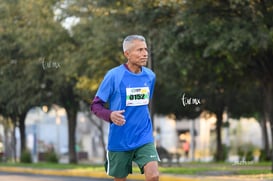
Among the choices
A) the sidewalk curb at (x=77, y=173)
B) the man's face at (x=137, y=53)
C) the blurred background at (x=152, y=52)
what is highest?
the blurred background at (x=152, y=52)

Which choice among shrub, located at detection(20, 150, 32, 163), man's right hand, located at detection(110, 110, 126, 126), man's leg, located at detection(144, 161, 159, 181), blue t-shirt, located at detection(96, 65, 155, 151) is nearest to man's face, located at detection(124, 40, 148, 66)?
blue t-shirt, located at detection(96, 65, 155, 151)

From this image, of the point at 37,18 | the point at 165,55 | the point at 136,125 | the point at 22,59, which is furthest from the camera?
the point at 22,59

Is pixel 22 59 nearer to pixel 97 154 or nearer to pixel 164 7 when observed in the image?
pixel 164 7

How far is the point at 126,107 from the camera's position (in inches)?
254

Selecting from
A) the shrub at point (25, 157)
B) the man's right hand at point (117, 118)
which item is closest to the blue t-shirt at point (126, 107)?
the man's right hand at point (117, 118)

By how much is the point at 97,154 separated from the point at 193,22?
61100mm

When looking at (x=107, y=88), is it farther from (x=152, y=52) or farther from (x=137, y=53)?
(x=152, y=52)

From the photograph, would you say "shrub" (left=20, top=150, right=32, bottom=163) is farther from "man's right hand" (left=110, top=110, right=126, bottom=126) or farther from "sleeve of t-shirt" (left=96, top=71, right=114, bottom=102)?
"man's right hand" (left=110, top=110, right=126, bottom=126)

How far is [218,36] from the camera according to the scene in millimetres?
18094

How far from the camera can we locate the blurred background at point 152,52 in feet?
59.8

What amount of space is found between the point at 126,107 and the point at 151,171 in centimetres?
60

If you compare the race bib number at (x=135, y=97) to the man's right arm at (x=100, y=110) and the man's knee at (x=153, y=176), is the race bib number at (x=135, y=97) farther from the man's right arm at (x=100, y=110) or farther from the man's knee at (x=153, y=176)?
the man's knee at (x=153, y=176)

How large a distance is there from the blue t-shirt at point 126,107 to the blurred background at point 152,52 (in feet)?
21.2

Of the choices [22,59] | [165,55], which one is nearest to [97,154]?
[22,59]
